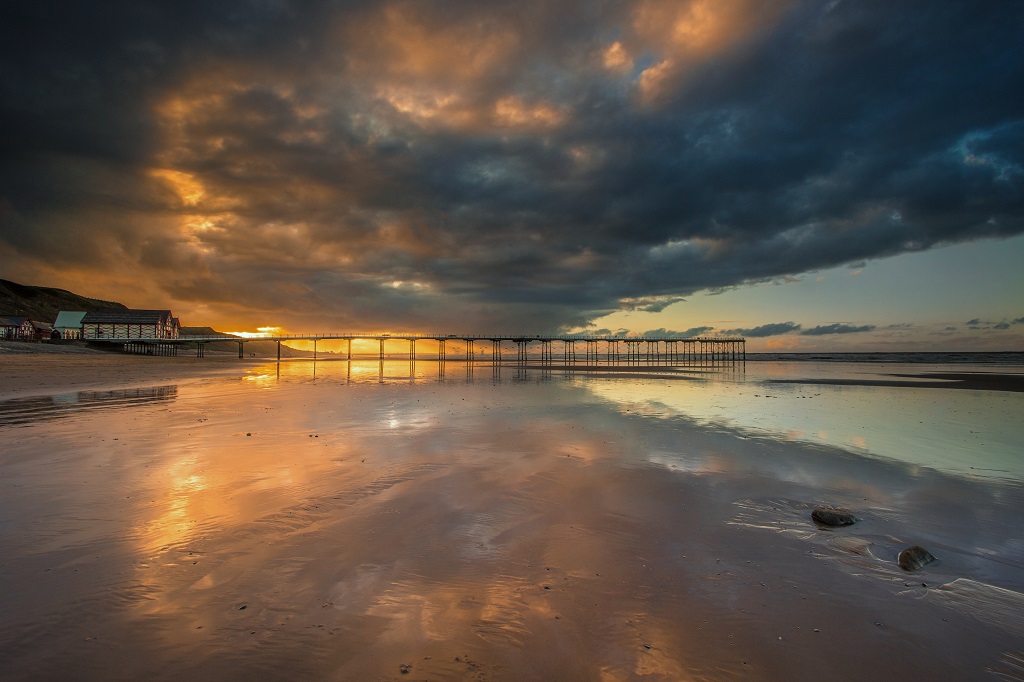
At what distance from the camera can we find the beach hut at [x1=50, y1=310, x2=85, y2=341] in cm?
9406

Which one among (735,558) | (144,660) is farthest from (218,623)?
(735,558)

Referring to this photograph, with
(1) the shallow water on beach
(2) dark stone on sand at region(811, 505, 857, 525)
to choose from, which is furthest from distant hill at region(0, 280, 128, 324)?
(2) dark stone on sand at region(811, 505, 857, 525)

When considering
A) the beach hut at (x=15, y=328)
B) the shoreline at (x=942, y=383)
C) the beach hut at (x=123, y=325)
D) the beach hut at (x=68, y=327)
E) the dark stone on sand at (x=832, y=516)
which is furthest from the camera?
the beach hut at (x=68, y=327)

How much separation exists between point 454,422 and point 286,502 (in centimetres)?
915

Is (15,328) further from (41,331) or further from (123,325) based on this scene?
(123,325)

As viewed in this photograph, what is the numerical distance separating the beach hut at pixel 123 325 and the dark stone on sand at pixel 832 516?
118 meters

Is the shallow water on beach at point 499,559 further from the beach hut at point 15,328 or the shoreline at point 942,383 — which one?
the beach hut at point 15,328

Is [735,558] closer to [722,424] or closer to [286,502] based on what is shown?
[286,502]

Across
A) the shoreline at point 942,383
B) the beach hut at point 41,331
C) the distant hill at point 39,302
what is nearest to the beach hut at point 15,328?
the beach hut at point 41,331

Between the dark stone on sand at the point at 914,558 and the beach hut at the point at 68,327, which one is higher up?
the beach hut at the point at 68,327

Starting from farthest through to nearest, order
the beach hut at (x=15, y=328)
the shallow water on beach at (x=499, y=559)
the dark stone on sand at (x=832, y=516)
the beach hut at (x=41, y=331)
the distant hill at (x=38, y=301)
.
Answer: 1. the distant hill at (x=38, y=301)
2. the beach hut at (x=41, y=331)
3. the beach hut at (x=15, y=328)
4. the dark stone on sand at (x=832, y=516)
5. the shallow water on beach at (x=499, y=559)

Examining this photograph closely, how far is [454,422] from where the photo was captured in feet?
54.7

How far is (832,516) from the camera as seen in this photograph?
711 cm

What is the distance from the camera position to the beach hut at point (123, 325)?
297 ft
